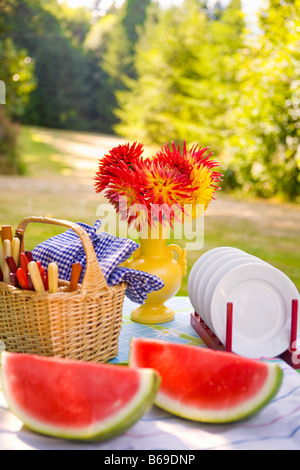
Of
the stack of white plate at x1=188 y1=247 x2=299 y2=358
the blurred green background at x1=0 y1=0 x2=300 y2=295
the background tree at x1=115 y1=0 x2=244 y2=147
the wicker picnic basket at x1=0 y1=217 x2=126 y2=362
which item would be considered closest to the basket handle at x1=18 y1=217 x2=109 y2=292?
the wicker picnic basket at x1=0 y1=217 x2=126 y2=362

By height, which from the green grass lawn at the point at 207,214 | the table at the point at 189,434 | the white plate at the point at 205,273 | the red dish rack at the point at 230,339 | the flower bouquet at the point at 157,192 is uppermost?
the flower bouquet at the point at 157,192

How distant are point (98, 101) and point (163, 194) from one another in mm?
25002

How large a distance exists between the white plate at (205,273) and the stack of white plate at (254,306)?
0.09 meters

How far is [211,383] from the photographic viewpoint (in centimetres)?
111

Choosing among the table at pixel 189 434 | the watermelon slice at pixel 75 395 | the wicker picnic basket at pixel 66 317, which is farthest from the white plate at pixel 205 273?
the watermelon slice at pixel 75 395

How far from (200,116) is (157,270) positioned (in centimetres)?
1133

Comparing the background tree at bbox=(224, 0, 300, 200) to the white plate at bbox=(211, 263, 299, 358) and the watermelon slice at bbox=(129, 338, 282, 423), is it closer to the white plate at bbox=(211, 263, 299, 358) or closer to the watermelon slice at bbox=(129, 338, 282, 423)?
the white plate at bbox=(211, 263, 299, 358)

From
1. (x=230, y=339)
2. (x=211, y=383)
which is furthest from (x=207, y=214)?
(x=211, y=383)

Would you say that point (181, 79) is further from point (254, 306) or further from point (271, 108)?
point (254, 306)

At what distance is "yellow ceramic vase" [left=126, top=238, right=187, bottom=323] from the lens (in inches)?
66.5

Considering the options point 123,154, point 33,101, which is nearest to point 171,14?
point 33,101

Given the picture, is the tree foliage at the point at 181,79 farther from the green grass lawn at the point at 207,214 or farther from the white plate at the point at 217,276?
the white plate at the point at 217,276

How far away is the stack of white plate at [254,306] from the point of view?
4.69 ft

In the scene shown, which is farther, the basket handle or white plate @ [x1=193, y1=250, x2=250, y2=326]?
white plate @ [x1=193, y1=250, x2=250, y2=326]
